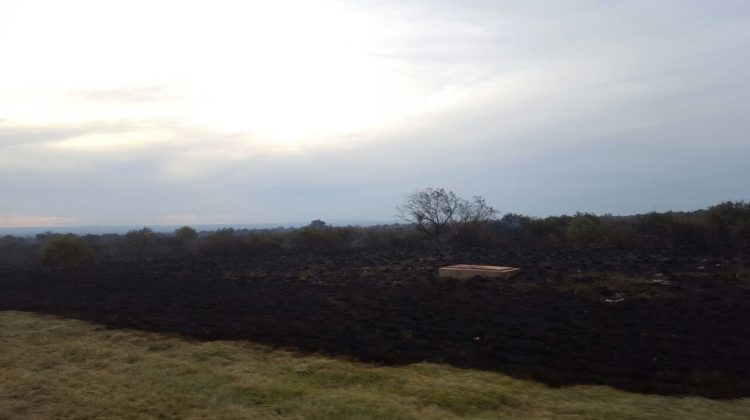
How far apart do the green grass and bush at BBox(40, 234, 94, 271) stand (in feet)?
56.2

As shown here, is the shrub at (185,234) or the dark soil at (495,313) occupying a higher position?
the shrub at (185,234)

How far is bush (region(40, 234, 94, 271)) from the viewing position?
86.2 feet

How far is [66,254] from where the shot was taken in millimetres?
26312


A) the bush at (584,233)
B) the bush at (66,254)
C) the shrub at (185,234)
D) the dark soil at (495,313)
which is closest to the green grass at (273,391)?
the dark soil at (495,313)

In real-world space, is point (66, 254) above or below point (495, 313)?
above

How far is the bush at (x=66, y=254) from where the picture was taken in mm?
26281

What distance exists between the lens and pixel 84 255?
2669 cm

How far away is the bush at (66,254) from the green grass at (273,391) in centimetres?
1713

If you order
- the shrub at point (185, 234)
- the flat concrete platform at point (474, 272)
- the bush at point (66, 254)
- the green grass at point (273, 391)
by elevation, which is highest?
the shrub at point (185, 234)

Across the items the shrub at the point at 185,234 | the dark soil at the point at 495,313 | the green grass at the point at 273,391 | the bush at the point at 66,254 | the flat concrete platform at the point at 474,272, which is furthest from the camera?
the shrub at the point at 185,234

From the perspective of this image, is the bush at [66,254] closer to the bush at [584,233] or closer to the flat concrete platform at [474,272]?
the flat concrete platform at [474,272]

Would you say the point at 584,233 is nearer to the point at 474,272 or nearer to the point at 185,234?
the point at 474,272

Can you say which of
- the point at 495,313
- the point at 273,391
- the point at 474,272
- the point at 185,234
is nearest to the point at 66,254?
the point at 474,272

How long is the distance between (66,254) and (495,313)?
20611mm
